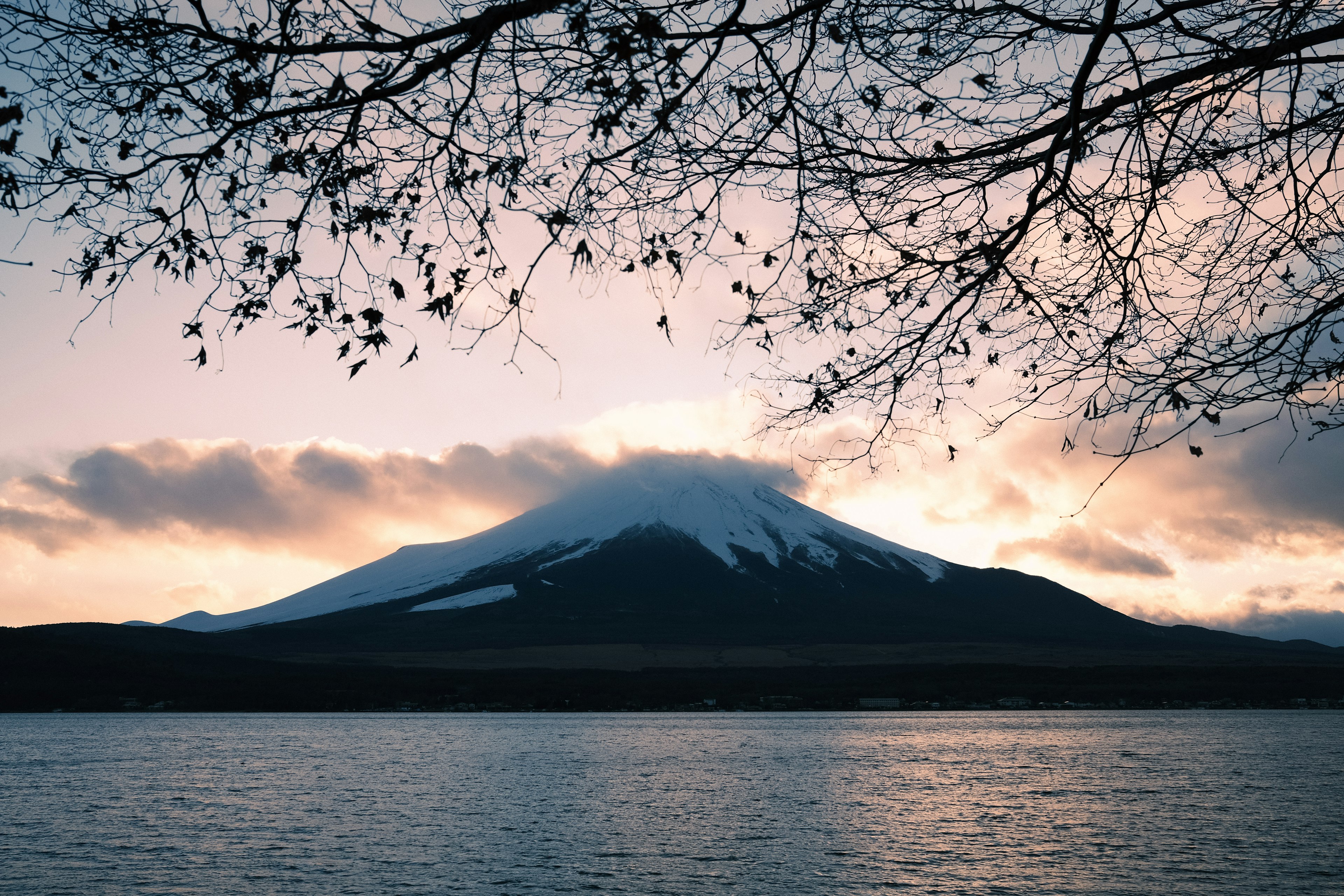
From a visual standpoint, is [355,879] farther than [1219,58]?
Yes

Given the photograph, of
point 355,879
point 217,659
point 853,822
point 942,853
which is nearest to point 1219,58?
point 942,853

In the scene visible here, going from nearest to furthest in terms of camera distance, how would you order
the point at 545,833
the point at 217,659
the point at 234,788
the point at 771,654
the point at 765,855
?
the point at 765,855
the point at 545,833
the point at 234,788
the point at 217,659
the point at 771,654

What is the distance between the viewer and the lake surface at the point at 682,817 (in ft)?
52.6

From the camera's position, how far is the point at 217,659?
128750 millimetres

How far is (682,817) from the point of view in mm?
23234

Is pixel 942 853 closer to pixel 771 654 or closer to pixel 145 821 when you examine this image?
pixel 145 821

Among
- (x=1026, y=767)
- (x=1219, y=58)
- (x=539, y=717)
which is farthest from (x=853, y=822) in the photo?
(x=539, y=717)

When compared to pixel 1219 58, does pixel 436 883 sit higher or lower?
lower

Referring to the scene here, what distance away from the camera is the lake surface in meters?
16.0

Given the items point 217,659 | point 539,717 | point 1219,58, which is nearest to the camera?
point 1219,58

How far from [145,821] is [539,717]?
203ft

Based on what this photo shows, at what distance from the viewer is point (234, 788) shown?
30.2 metres

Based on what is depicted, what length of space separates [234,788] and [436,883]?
1754 cm

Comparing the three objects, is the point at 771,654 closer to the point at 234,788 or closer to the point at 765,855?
the point at 234,788
